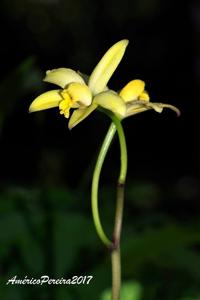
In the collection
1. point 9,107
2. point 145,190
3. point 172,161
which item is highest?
point 9,107

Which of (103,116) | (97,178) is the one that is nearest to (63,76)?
(97,178)

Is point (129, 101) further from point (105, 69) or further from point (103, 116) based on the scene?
point (103, 116)

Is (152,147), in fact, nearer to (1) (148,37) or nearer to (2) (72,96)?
(1) (148,37)

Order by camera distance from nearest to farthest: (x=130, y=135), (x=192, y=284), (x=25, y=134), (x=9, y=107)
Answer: (x=192, y=284) → (x=9, y=107) → (x=25, y=134) → (x=130, y=135)

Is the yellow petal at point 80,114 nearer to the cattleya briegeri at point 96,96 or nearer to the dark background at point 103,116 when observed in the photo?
the cattleya briegeri at point 96,96

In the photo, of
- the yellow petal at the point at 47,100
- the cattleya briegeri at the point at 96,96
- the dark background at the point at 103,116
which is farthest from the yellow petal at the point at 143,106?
the dark background at the point at 103,116

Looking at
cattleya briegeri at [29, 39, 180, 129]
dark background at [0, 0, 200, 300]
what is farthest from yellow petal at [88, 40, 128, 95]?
dark background at [0, 0, 200, 300]

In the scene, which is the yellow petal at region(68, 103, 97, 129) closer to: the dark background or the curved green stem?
the curved green stem

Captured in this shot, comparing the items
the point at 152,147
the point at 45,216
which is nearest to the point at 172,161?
the point at 152,147
